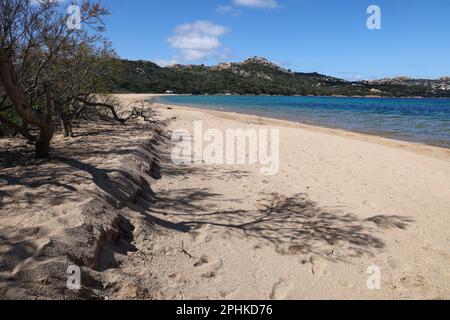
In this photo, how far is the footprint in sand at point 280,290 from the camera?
3025 millimetres

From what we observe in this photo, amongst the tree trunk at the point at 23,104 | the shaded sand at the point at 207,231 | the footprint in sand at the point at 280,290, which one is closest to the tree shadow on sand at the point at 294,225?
the shaded sand at the point at 207,231

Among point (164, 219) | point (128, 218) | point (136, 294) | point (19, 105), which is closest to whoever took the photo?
point (136, 294)

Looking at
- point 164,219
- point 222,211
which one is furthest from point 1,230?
point 222,211

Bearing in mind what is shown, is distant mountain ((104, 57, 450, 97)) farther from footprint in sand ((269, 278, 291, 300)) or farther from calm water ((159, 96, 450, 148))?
footprint in sand ((269, 278, 291, 300))

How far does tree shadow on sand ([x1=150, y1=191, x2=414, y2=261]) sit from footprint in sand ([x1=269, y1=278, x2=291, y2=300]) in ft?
1.82

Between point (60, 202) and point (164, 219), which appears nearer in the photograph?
point (60, 202)

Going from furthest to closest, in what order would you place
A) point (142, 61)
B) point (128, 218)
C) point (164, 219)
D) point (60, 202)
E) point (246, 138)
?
1. point (142, 61)
2. point (246, 138)
3. point (164, 219)
4. point (128, 218)
5. point (60, 202)

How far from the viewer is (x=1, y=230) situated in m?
2.99

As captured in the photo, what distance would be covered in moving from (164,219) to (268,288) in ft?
5.72

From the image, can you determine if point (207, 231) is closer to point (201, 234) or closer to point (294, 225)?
point (201, 234)

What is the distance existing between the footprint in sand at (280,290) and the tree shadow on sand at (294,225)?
0.56m

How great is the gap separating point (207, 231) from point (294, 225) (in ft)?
3.88

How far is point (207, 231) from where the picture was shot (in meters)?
4.11
